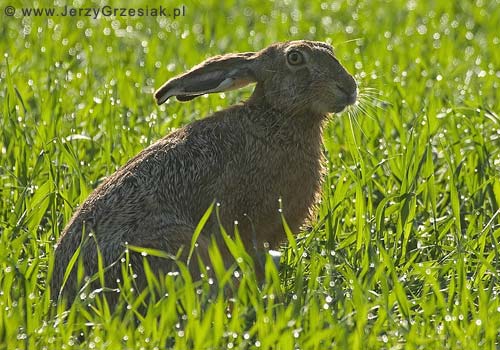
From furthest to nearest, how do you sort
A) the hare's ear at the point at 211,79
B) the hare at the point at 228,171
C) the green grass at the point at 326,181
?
the hare's ear at the point at 211,79, the hare at the point at 228,171, the green grass at the point at 326,181

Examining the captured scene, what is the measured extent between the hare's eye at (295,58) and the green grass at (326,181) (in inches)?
13.4

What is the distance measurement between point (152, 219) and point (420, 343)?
1230 millimetres

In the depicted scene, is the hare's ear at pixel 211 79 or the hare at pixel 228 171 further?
the hare's ear at pixel 211 79

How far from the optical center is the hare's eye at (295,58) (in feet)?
16.6

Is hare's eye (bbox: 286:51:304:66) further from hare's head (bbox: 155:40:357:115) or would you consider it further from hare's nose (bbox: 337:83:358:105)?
hare's nose (bbox: 337:83:358:105)

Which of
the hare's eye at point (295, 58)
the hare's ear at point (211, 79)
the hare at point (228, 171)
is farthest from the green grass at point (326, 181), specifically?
the hare's ear at point (211, 79)

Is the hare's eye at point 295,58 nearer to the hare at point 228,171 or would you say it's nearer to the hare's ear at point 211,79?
the hare at point 228,171

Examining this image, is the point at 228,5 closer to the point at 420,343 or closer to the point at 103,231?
the point at 103,231

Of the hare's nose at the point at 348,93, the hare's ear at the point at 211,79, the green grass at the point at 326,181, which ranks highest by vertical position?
the hare's ear at the point at 211,79

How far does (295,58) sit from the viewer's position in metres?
5.07

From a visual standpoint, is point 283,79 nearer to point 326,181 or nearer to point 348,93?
point 348,93

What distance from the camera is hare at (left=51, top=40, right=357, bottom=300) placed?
4.41m

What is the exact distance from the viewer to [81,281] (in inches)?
168

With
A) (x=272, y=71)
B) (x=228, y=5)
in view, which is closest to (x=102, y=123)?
(x=272, y=71)
